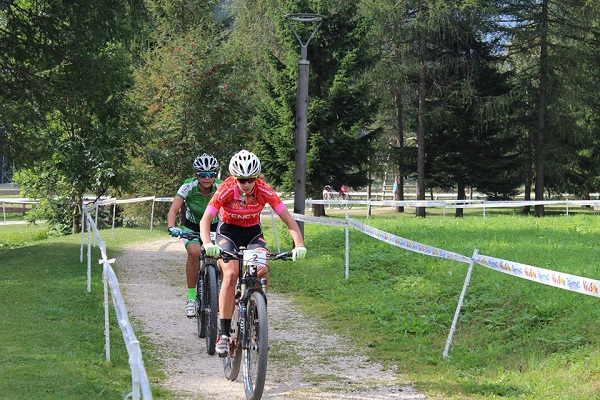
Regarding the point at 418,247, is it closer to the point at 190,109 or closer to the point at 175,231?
the point at 175,231

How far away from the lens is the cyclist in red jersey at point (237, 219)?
759 cm

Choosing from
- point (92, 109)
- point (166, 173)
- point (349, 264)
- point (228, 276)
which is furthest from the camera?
point (166, 173)

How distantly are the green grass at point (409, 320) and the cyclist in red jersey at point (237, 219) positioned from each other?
3.27 ft

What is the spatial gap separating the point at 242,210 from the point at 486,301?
414cm

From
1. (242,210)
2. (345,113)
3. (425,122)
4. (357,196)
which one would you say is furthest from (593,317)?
(357,196)

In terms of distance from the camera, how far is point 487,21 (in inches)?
1512

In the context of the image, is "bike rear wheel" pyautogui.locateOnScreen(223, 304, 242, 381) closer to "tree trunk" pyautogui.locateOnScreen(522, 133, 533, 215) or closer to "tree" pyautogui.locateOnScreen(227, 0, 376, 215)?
"tree" pyautogui.locateOnScreen(227, 0, 376, 215)

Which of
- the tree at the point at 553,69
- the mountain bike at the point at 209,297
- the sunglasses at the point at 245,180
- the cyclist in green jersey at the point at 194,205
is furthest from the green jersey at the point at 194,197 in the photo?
the tree at the point at 553,69

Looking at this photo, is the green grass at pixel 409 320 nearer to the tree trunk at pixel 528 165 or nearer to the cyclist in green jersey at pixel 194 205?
the cyclist in green jersey at pixel 194 205

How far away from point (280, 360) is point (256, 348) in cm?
181

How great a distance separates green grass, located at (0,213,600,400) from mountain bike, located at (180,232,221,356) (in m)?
0.65

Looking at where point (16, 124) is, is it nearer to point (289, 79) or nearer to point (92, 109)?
point (92, 109)

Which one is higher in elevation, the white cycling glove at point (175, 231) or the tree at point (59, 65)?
the tree at point (59, 65)

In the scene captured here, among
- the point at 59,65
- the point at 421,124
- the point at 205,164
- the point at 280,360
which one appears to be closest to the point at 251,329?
the point at 280,360
